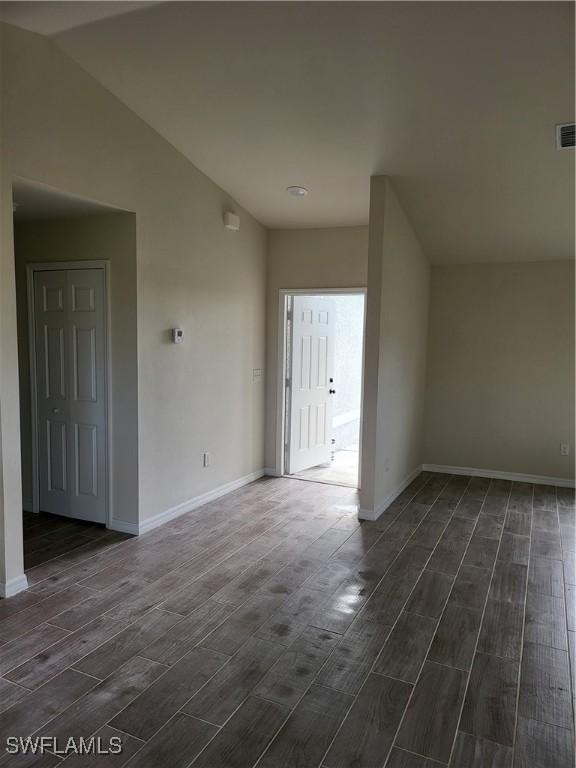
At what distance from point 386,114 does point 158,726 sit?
3523 millimetres

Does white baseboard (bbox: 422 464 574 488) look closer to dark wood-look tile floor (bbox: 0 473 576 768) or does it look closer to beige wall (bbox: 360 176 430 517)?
beige wall (bbox: 360 176 430 517)

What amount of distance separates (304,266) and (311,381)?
1.32m

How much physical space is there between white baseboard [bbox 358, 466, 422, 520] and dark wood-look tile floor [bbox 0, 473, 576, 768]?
137 millimetres

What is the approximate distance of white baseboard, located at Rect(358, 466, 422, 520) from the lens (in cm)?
441

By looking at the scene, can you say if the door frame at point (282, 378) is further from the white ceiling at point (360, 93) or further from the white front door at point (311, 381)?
the white ceiling at point (360, 93)

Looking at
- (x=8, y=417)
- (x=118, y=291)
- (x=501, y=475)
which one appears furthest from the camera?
(x=501, y=475)

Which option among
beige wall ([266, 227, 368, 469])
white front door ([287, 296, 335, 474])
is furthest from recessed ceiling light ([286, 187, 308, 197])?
white front door ([287, 296, 335, 474])

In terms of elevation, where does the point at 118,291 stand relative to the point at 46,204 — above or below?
below

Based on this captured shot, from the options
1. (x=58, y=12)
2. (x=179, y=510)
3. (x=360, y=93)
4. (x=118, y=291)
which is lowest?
(x=179, y=510)

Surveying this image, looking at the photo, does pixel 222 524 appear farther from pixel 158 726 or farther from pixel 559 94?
pixel 559 94

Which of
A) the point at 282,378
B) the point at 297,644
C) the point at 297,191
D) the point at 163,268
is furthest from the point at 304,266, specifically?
the point at 297,644

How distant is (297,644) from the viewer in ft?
8.52

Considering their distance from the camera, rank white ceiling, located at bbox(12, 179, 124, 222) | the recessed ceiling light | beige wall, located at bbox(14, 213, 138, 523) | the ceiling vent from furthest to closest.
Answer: the recessed ceiling light → beige wall, located at bbox(14, 213, 138, 523) → the ceiling vent → white ceiling, located at bbox(12, 179, 124, 222)

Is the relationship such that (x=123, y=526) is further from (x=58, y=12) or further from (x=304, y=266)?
(x=58, y=12)
